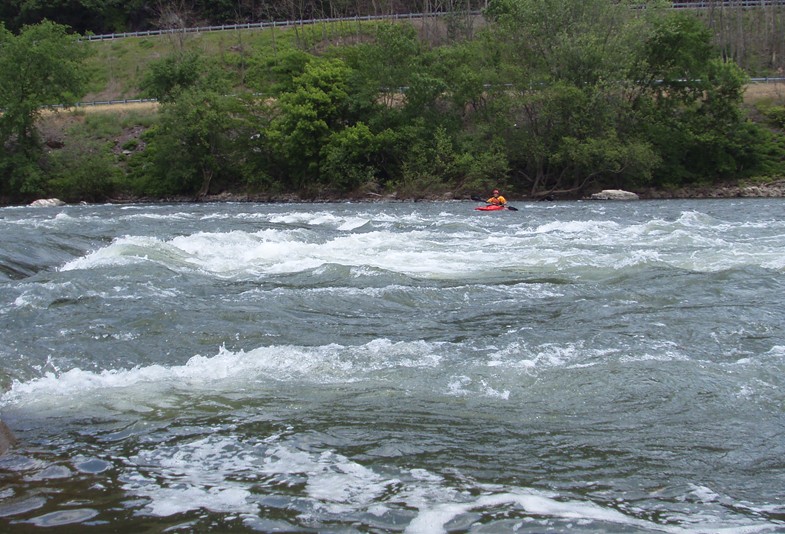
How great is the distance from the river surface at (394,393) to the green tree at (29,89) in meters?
31.9

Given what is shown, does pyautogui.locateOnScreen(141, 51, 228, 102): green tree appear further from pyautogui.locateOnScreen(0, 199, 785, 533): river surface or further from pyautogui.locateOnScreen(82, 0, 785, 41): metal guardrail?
pyautogui.locateOnScreen(0, 199, 785, 533): river surface

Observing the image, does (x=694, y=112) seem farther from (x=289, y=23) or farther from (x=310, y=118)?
(x=289, y=23)

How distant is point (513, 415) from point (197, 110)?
3956cm

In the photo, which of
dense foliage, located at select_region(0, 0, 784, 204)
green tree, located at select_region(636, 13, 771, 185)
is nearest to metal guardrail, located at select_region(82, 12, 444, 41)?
dense foliage, located at select_region(0, 0, 784, 204)

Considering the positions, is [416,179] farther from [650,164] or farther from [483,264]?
[483,264]

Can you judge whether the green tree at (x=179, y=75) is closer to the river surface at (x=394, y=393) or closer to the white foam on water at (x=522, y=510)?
the river surface at (x=394, y=393)

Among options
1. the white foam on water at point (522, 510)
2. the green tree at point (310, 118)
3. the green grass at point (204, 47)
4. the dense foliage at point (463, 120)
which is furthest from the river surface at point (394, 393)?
the green grass at point (204, 47)

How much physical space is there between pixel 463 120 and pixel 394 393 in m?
37.6

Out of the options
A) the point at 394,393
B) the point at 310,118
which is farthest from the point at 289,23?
the point at 394,393

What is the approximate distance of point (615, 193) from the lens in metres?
37.6

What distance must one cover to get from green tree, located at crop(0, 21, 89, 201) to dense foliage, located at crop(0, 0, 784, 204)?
165 millimetres

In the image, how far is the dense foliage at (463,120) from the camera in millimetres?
38312

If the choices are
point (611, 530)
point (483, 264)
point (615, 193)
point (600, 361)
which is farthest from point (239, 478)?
point (615, 193)

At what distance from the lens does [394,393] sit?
720 cm
